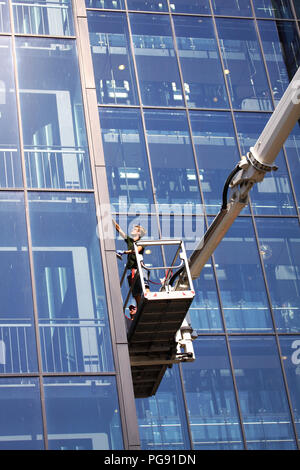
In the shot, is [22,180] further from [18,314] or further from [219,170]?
[219,170]

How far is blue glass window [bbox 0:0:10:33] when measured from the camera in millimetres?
22266

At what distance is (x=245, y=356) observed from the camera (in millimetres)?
25281

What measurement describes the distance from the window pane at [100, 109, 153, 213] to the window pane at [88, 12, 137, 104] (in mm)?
638

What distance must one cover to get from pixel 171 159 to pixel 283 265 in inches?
178

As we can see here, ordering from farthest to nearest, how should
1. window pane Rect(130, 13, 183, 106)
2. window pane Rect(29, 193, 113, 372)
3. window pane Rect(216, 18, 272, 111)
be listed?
window pane Rect(216, 18, 272, 111) < window pane Rect(130, 13, 183, 106) < window pane Rect(29, 193, 113, 372)

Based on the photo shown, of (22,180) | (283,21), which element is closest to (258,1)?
(283,21)

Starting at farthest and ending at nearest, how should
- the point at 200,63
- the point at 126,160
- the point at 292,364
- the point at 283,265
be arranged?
the point at 200,63
the point at 126,160
the point at 283,265
the point at 292,364

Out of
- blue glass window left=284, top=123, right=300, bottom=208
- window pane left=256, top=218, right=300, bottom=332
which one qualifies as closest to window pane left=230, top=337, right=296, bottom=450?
window pane left=256, top=218, right=300, bottom=332

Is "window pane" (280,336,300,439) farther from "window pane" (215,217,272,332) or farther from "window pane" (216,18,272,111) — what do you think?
"window pane" (216,18,272,111)

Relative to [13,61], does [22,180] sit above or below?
below

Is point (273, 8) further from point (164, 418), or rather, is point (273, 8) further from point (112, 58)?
point (164, 418)

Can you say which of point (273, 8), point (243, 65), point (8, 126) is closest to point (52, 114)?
point (8, 126)

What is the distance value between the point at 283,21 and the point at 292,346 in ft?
38.3

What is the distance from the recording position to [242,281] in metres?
26.4
